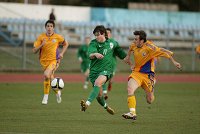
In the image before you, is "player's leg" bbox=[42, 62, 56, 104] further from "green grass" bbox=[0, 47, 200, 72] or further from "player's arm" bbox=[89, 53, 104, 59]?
"green grass" bbox=[0, 47, 200, 72]

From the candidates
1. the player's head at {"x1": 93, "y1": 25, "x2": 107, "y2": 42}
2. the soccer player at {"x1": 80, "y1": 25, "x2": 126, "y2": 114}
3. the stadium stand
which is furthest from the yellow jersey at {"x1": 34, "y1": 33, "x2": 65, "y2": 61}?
the stadium stand

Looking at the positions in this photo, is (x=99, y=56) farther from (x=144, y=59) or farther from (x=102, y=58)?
(x=144, y=59)

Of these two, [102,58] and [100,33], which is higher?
[100,33]

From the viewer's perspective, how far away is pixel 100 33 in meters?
14.2

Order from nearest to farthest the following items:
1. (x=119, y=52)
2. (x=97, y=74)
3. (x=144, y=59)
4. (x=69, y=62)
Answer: (x=97, y=74) < (x=144, y=59) < (x=119, y=52) < (x=69, y=62)

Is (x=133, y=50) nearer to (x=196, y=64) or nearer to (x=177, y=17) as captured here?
(x=196, y=64)

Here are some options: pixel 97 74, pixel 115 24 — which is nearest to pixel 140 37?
pixel 97 74

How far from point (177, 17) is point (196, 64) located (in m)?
5.21

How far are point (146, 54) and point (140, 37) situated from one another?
1.67 feet

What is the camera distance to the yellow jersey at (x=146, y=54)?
14.4m

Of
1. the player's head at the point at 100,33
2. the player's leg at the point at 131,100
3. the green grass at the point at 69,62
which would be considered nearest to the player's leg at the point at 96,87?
the player's leg at the point at 131,100

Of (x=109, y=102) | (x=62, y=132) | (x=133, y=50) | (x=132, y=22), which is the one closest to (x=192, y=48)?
(x=132, y=22)

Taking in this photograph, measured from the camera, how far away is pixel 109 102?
18.8 metres

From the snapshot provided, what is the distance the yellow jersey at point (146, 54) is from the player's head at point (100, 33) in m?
0.67
